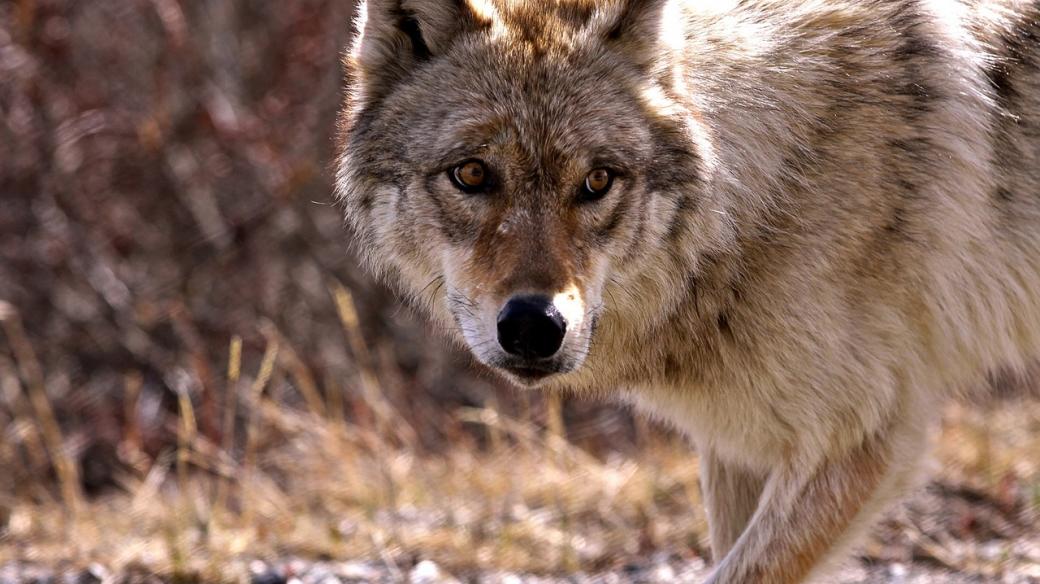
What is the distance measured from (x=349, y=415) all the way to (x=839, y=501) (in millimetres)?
5030

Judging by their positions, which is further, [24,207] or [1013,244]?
[24,207]

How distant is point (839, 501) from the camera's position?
328cm

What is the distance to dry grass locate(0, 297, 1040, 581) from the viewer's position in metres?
4.47

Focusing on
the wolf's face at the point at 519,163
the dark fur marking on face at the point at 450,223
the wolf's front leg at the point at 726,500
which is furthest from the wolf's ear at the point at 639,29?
the wolf's front leg at the point at 726,500

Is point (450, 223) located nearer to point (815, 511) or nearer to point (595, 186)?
point (595, 186)

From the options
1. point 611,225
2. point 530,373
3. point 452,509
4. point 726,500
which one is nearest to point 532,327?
point 530,373

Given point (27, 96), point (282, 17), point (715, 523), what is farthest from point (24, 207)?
point (715, 523)

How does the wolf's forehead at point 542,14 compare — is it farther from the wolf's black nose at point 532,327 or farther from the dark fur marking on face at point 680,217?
the wolf's black nose at point 532,327

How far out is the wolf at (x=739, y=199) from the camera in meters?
3.05

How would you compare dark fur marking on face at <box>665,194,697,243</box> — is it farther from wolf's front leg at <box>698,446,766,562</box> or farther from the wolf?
wolf's front leg at <box>698,446,766,562</box>

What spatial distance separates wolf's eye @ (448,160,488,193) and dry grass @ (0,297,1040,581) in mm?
1585

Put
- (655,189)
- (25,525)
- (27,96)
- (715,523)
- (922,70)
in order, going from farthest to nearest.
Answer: (27,96) < (25,525) < (715,523) < (922,70) < (655,189)

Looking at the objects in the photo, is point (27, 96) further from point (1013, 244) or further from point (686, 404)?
point (1013, 244)

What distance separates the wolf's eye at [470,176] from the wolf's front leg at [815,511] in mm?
1192
